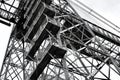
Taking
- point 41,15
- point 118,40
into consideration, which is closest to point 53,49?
point 41,15

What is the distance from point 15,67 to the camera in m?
20.6

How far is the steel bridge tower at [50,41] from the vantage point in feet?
44.9

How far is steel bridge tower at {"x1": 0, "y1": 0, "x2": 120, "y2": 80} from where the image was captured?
13680mm

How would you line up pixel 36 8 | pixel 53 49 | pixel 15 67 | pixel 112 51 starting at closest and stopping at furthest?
1. pixel 53 49
2. pixel 36 8
3. pixel 15 67
4. pixel 112 51

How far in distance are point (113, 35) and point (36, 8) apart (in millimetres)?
10975

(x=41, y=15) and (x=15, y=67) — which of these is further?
(x=15, y=67)

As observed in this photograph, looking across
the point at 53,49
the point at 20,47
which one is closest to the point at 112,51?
the point at 20,47

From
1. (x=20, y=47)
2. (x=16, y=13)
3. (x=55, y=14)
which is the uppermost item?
(x=55, y=14)

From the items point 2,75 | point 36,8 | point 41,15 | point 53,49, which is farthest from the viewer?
point 2,75

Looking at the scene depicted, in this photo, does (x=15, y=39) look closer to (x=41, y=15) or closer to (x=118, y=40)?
(x=41, y=15)

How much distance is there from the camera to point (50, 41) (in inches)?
531

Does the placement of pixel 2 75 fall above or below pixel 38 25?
below

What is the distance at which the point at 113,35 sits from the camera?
25.4m

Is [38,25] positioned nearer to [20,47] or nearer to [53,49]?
[53,49]
